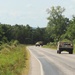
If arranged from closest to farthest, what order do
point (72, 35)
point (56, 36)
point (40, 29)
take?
point (72, 35), point (56, 36), point (40, 29)

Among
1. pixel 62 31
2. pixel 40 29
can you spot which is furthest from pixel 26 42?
pixel 62 31

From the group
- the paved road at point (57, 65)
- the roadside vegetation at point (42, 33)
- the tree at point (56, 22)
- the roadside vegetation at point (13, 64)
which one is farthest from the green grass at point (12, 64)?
the tree at point (56, 22)

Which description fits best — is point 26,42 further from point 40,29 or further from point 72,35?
point 72,35

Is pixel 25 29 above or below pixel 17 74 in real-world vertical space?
above

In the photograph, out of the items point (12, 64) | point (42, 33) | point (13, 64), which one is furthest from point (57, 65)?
point (42, 33)

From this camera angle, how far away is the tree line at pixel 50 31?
116800mm

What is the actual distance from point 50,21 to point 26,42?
144 ft

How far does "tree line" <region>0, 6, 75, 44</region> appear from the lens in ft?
383

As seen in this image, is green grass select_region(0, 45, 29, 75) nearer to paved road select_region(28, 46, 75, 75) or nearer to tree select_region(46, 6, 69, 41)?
paved road select_region(28, 46, 75, 75)

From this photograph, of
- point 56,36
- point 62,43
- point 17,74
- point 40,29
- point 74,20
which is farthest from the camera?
point 40,29

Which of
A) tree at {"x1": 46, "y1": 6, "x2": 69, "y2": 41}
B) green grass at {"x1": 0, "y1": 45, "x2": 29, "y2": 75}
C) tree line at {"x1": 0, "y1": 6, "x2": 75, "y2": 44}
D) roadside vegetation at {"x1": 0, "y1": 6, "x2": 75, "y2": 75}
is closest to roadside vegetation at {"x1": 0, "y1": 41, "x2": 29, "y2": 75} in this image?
green grass at {"x1": 0, "y1": 45, "x2": 29, "y2": 75}

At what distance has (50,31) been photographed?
142 m

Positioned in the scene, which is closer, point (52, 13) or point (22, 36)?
point (52, 13)

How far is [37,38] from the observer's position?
185 metres
